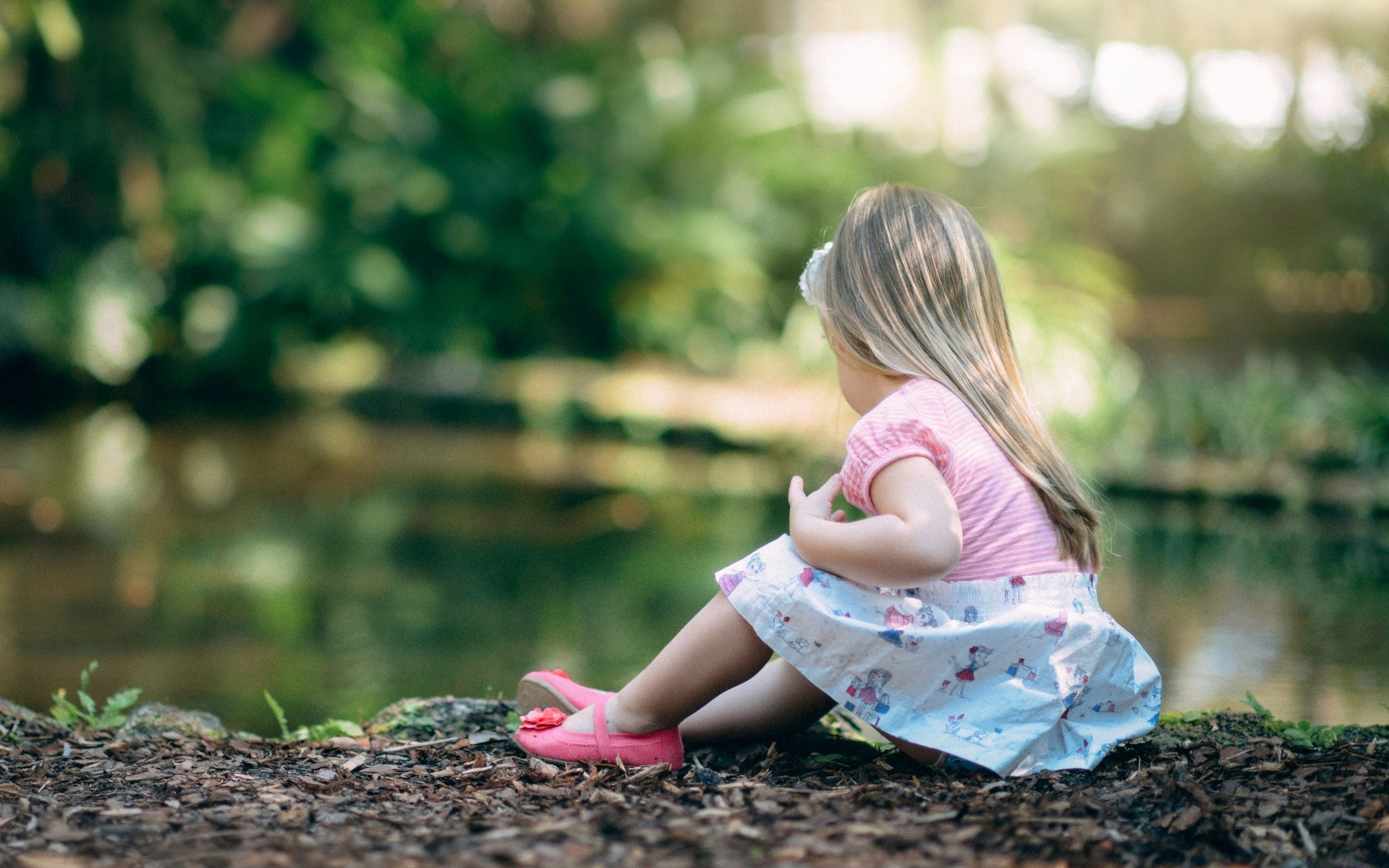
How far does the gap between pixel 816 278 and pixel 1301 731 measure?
120 centimetres

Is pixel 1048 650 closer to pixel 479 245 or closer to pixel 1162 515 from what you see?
pixel 1162 515

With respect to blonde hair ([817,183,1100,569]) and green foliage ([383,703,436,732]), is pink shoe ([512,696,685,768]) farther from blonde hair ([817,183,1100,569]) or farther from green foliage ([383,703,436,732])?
blonde hair ([817,183,1100,569])

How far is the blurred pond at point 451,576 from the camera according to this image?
11.1 feet

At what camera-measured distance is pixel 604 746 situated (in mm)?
2104

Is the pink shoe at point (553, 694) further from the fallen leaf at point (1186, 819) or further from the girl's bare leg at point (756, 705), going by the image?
the fallen leaf at point (1186, 819)

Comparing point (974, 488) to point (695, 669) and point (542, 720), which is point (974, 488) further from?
point (542, 720)

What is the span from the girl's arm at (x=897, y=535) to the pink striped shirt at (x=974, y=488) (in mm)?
53

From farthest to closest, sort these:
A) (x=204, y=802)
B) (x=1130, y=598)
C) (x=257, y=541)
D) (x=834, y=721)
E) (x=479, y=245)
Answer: (x=479, y=245)
(x=257, y=541)
(x=1130, y=598)
(x=834, y=721)
(x=204, y=802)

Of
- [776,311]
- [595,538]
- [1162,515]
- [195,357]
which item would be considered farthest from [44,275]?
[1162,515]

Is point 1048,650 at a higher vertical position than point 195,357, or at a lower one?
lower

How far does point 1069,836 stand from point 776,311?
30.1ft

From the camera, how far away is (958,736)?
1.99m

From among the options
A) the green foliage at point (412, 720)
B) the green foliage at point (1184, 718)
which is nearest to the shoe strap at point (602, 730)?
the green foliage at point (412, 720)

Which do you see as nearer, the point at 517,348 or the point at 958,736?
the point at 958,736
